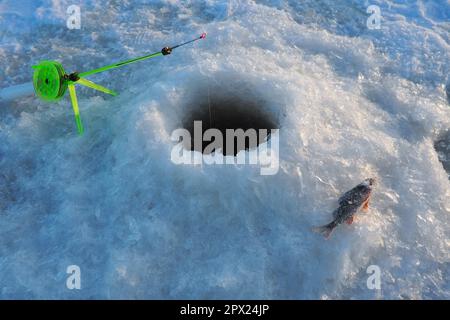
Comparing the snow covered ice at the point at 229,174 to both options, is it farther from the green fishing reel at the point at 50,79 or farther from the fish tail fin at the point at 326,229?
the green fishing reel at the point at 50,79

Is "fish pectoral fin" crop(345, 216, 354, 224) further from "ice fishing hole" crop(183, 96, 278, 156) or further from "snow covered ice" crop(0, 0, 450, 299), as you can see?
"ice fishing hole" crop(183, 96, 278, 156)

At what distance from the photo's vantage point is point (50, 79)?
4.95 m

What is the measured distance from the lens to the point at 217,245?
4.52 m

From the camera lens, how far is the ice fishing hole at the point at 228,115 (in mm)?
5617

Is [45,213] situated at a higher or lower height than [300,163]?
lower

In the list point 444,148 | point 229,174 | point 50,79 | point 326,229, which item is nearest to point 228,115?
point 229,174

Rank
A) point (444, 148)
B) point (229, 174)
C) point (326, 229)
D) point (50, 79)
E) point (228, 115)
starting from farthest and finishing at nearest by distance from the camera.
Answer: point (228, 115), point (444, 148), point (50, 79), point (229, 174), point (326, 229)

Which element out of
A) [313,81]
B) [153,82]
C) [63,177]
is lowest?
[63,177]

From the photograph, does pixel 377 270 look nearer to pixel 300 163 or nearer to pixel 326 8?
pixel 300 163

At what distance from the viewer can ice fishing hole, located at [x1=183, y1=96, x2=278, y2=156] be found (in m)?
5.62

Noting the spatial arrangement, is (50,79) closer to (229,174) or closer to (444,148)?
(229,174)

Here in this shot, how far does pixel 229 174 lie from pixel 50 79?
2.57 m
